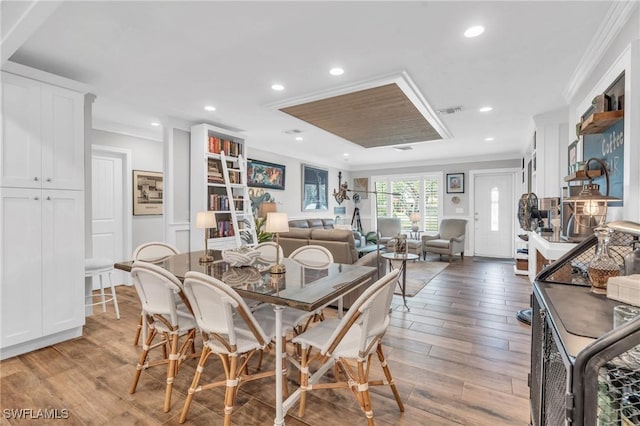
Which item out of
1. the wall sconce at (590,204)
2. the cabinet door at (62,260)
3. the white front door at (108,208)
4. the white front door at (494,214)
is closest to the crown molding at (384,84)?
the wall sconce at (590,204)

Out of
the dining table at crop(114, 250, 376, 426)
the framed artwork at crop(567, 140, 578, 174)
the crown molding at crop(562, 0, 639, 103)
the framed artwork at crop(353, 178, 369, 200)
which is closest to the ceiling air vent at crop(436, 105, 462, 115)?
the crown molding at crop(562, 0, 639, 103)

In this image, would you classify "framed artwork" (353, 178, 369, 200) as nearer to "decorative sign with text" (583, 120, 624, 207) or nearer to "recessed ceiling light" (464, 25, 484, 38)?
"decorative sign with text" (583, 120, 624, 207)

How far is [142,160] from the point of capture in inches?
187

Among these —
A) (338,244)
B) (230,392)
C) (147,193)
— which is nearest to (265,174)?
(147,193)

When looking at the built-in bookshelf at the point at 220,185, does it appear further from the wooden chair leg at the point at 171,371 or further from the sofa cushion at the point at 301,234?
the wooden chair leg at the point at 171,371

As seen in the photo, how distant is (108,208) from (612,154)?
223 inches

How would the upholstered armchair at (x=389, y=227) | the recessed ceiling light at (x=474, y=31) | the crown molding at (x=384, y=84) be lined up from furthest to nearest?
the upholstered armchair at (x=389, y=227) → the crown molding at (x=384, y=84) → the recessed ceiling light at (x=474, y=31)

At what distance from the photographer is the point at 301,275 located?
2.05 meters

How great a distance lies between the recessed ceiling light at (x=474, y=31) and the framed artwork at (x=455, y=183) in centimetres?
585

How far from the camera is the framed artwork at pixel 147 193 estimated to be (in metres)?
4.64

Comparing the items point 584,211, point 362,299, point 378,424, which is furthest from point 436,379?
point 584,211

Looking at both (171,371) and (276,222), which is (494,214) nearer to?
(276,222)

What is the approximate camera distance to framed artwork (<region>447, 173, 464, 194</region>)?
24.5 ft

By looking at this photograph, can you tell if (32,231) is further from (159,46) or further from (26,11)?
(159,46)
